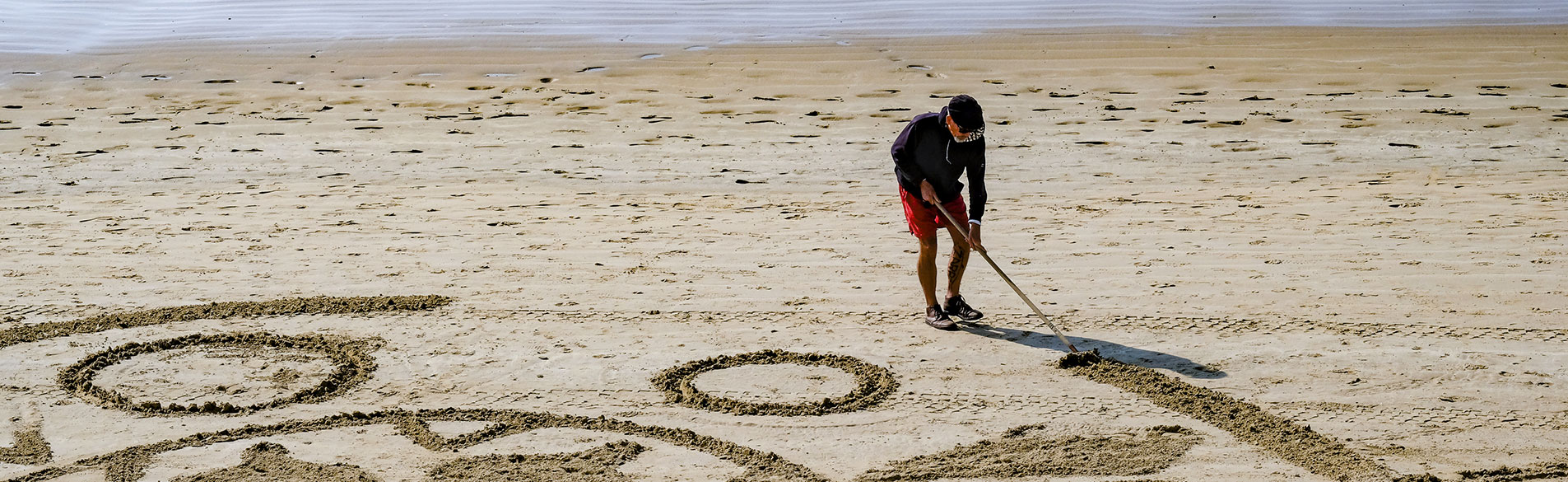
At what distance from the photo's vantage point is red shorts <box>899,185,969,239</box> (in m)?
5.61

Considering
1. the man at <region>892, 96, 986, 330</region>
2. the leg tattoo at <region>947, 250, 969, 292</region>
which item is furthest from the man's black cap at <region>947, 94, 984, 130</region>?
the leg tattoo at <region>947, 250, 969, 292</region>

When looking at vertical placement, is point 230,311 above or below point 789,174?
below

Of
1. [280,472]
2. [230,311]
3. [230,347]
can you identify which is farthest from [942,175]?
[230,311]

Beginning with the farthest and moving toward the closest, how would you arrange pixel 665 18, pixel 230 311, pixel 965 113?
Result: pixel 665 18
pixel 230 311
pixel 965 113

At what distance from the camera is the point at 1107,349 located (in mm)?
5457

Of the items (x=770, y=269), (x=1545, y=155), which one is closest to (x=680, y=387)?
(x=770, y=269)

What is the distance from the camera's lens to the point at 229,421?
484cm

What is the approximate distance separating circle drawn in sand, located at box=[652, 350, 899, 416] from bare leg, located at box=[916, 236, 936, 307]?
547 millimetres

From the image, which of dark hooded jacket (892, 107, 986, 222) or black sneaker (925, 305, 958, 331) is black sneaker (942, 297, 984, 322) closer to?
black sneaker (925, 305, 958, 331)

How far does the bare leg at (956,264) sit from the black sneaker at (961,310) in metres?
0.03

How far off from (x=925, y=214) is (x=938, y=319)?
48 cm

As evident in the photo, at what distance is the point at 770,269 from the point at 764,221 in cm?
98

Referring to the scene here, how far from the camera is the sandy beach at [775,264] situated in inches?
183

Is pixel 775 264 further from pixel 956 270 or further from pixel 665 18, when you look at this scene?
pixel 665 18
